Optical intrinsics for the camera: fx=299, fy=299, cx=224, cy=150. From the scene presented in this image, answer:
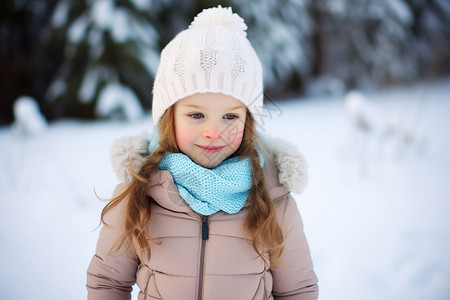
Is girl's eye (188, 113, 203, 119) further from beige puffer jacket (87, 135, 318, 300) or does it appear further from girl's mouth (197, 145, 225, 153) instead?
beige puffer jacket (87, 135, 318, 300)

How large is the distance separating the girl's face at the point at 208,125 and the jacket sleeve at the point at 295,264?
282 mm

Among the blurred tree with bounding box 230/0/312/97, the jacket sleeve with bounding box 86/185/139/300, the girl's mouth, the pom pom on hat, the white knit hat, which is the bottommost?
the jacket sleeve with bounding box 86/185/139/300

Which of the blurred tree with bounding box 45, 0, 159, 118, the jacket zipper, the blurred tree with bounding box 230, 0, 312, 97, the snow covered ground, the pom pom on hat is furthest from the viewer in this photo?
the blurred tree with bounding box 230, 0, 312, 97

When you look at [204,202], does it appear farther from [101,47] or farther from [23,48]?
[23,48]

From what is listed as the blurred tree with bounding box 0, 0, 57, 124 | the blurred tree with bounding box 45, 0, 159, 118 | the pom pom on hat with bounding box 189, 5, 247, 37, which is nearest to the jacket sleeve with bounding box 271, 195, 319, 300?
the pom pom on hat with bounding box 189, 5, 247, 37

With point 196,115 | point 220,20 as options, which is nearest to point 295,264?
point 196,115

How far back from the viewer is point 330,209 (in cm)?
225

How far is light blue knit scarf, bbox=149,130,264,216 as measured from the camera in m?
0.90

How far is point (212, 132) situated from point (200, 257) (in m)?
0.38

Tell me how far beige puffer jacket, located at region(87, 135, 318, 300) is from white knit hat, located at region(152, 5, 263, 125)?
229mm

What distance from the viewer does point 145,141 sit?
1093 millimetres

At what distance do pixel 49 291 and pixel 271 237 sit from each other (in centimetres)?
134

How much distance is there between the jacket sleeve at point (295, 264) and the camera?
3.18ft

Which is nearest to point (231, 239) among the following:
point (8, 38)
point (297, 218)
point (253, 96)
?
point (297, 218)
